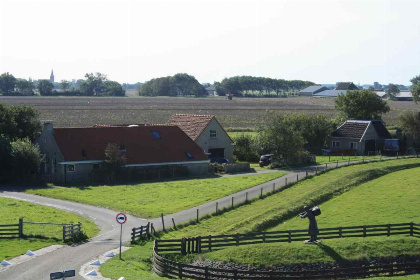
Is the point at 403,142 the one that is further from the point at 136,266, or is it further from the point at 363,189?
the point at 136,266

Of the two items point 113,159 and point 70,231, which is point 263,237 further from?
point 113,159

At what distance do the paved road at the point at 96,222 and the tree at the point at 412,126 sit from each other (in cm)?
2632

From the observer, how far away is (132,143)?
223 feet

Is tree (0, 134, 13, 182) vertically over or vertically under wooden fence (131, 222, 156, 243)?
over

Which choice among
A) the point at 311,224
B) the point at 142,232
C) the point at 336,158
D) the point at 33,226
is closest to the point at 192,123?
the point at 336,158

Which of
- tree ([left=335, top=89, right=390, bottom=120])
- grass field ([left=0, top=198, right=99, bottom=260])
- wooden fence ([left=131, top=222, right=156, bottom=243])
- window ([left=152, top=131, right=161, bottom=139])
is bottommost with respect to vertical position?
grass field ([left=0, top=198, right=99, bottom=260])

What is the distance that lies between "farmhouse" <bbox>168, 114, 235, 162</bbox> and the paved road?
11.8 metres

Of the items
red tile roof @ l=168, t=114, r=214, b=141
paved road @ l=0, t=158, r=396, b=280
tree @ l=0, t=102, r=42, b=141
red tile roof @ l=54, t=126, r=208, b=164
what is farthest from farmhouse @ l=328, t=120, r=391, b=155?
tree @ l=0, t=102, r=42, b=141

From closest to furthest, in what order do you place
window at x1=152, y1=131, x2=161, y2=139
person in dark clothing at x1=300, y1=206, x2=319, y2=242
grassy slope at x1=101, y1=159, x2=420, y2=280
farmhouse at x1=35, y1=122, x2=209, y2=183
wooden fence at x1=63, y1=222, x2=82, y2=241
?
grassy slope at x1=101, y1=159, x2=420, y2=280 → person in dark clothing at x1=300, y1=206, x2=319, y2=242 → wooden fence at x1=63, y1=222, x2=82, y2=241 → farmhouse at x1=35, y1=122, x2=209, y2=183 → window at x1=152, y1=131, x2=161, y2=139

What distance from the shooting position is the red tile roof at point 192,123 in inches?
2972

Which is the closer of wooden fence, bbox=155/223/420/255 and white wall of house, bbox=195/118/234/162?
wooden fence, bbox=155/223/420/255

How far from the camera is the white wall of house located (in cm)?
7531

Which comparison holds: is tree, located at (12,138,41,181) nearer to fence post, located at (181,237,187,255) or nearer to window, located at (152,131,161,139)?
window, located at (152,131,161,139)

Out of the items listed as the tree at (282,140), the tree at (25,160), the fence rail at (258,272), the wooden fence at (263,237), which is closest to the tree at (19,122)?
the tree at (25,160)
